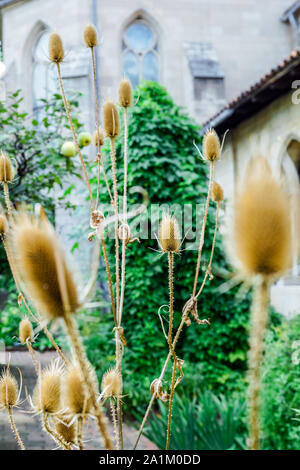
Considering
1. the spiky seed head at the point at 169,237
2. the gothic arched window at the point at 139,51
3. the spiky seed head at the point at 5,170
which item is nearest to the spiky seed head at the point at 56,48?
the spiky seed head at the point at 5,170

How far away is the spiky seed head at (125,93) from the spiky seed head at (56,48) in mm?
99

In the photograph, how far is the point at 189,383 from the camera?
457cm

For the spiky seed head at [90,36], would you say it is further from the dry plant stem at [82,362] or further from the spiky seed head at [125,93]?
the dry plant stem at [82,362]

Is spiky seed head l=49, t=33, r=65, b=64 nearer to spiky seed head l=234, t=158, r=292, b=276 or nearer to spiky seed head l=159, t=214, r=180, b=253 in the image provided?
spiky seed head l=159, t=214, r=180, b=253

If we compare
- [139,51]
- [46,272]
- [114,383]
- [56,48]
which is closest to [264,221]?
[46,272]

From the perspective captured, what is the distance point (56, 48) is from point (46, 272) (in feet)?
1.46

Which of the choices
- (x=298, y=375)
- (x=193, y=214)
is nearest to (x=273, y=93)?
→ (x=193, y=214)

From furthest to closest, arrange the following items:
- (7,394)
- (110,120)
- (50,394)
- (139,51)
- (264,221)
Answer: (139,51)
(110,120)
(7,394)
(50,394)
(264,221)

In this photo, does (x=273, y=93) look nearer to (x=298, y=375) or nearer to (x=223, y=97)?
(x=223, y=97)

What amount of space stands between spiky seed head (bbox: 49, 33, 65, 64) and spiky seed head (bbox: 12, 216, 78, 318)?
0.41 metres

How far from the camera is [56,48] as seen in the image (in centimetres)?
70

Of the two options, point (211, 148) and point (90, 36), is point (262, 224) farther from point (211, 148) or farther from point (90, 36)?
point (90, 36)

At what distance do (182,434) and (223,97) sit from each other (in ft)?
25.6

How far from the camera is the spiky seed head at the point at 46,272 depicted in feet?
1.20
